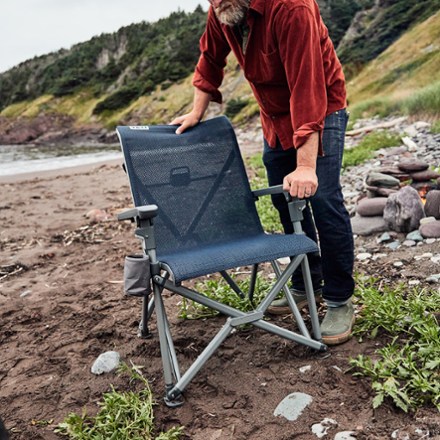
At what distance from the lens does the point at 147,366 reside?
2.93 meters

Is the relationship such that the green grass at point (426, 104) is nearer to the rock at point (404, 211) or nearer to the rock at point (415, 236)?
the rock at point (404, 211)

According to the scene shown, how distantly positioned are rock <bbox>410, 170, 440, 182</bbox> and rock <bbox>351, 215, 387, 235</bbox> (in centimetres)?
102

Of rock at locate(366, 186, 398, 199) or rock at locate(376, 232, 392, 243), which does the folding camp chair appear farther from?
rock at locate(366, 186, 398, 199)

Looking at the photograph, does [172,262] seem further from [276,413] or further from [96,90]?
[96,90]

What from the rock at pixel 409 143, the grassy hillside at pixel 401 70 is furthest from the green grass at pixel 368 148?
the grassy hillside at pixel 401 70

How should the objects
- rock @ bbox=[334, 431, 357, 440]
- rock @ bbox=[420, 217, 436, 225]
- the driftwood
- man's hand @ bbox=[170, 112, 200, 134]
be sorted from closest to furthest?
rock @ bbox=[334, 431, 357, 440] → man's hand @ bbox=[170, 112, 200, 134] → rock @ bbox=[420, 217, 436, 225] → the driftwood

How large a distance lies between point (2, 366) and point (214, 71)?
2386 mm

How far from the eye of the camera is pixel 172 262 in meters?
2.55

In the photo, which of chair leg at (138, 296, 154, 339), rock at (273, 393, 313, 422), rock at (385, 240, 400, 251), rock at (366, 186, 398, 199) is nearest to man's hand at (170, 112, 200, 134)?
chair leg at (138, 296, 154, 339)

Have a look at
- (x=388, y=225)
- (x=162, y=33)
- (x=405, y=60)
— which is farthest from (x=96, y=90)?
(x=388, y=225)

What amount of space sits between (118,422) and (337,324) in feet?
4.53

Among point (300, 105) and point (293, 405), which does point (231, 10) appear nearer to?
point (300, 105)

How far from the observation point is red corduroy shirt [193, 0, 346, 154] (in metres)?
2.50

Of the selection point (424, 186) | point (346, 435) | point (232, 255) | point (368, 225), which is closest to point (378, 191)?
point (424, 186)
